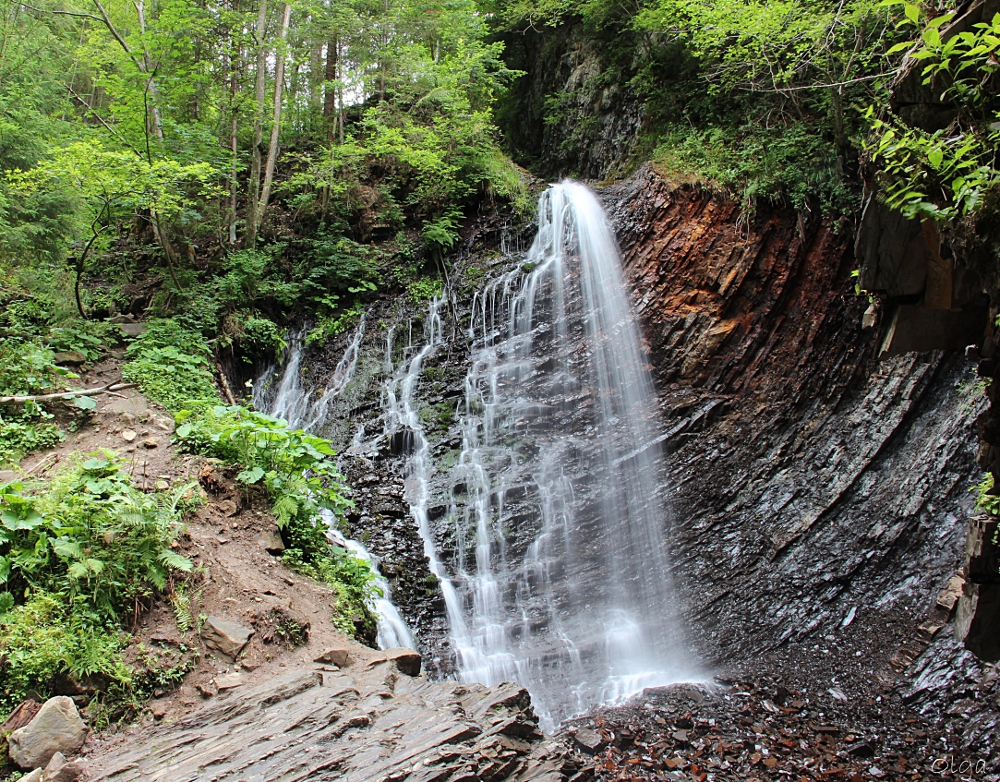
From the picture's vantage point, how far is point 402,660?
4.63 meters

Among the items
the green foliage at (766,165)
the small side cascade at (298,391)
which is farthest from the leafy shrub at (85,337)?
the green foliage at (766,165)

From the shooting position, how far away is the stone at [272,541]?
5488mm

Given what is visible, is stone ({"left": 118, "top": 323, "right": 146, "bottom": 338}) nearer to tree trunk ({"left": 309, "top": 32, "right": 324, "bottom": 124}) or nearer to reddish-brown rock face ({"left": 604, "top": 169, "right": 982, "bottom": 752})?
reddish-brown rock face ({"left": 604, "top": 169, "right": 982, "bottom": 752})

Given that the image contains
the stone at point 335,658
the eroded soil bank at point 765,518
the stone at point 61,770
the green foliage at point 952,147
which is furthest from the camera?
the eroded soil bank at point 765,518

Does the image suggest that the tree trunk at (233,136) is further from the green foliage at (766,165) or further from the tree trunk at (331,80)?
the green foliage at (766,165)

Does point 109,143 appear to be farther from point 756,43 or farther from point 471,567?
point 756,43

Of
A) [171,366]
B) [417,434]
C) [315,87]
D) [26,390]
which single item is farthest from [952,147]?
[315,87]

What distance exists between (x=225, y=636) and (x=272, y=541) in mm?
1361

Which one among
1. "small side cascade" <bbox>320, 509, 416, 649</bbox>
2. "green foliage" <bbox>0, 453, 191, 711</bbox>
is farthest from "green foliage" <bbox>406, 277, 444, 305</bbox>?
"green foliage" <bbox>0, 453, 191, 711</bbox>

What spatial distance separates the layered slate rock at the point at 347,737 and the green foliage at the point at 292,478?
1.66 meters

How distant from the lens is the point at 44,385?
7.16 meters

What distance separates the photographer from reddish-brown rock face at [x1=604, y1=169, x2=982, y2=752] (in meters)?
8.25

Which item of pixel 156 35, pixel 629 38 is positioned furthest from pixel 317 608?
pixel 629 38

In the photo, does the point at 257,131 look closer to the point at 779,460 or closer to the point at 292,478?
the point at 292,478
